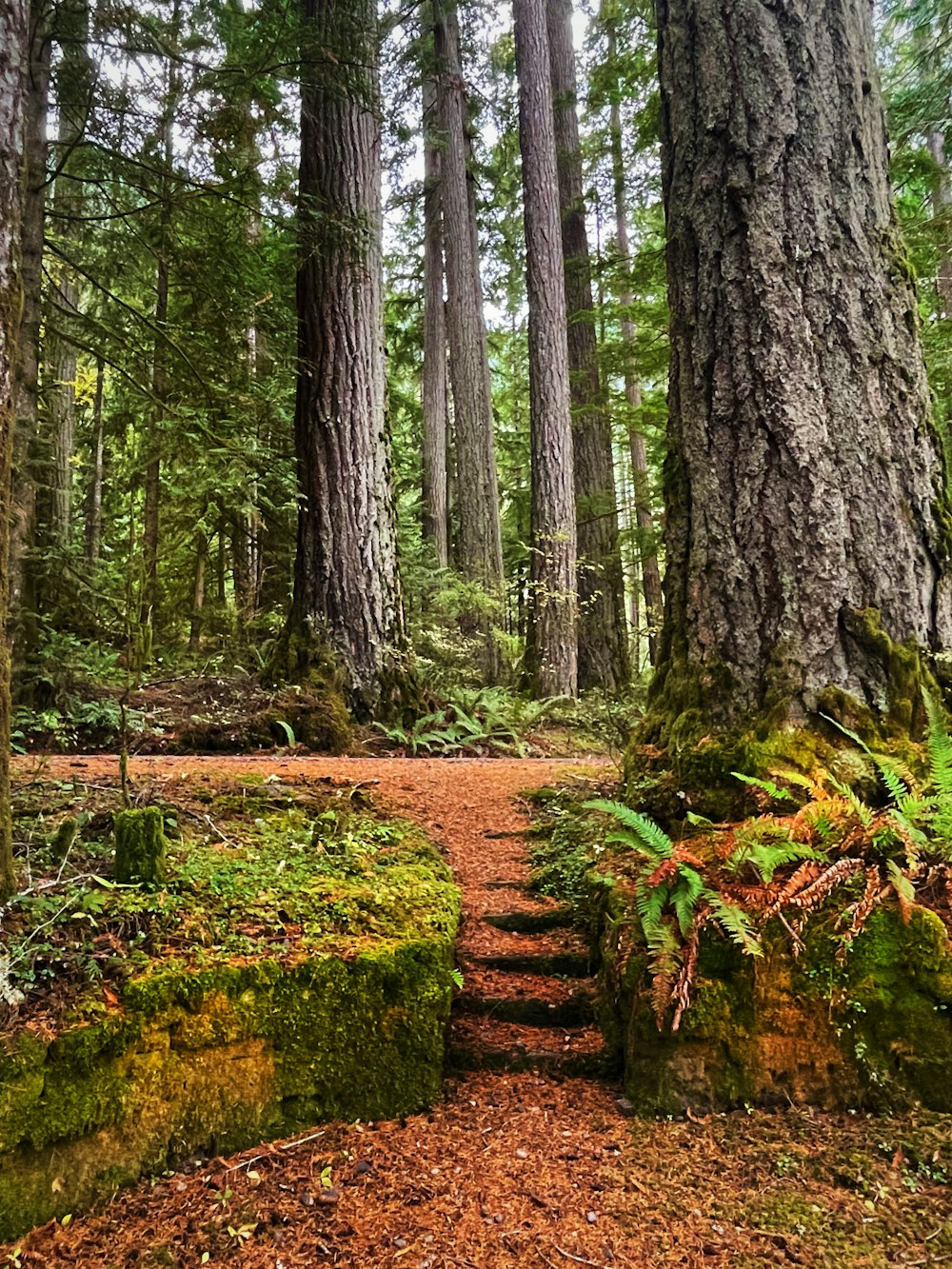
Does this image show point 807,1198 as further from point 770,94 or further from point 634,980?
point 770,94

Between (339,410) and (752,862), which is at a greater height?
(339,410)

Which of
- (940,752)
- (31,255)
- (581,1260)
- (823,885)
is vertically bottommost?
(581,1260)

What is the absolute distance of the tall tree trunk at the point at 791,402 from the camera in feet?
9.77

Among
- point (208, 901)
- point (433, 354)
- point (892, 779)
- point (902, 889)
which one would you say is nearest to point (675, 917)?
point (902, 889)

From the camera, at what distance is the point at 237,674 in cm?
802

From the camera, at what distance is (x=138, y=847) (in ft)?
8.35

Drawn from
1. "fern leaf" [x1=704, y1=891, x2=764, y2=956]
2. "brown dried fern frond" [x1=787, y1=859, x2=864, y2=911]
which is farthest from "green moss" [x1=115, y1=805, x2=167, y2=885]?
"brown dried fern frond" [x1=787, y1=859, x2=864, y2=911]

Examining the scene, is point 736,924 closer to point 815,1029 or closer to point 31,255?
point 815,1029

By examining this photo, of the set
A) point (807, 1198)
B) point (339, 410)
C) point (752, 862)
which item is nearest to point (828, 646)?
point (752, 862)

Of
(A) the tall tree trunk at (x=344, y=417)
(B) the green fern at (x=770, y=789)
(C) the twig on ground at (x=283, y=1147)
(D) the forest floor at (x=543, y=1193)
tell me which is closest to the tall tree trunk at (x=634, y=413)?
(A) the tall tree trunk at (x=344, y=417)

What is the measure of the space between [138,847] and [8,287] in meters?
1.89

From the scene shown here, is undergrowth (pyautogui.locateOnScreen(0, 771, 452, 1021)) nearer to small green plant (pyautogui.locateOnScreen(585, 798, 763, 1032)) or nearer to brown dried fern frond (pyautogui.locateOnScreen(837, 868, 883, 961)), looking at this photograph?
small green plant (pyautogui.locateOnScreen(585, 798, 763, 1032))

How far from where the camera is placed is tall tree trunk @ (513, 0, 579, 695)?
10.2m

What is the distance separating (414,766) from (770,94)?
4.67 m
